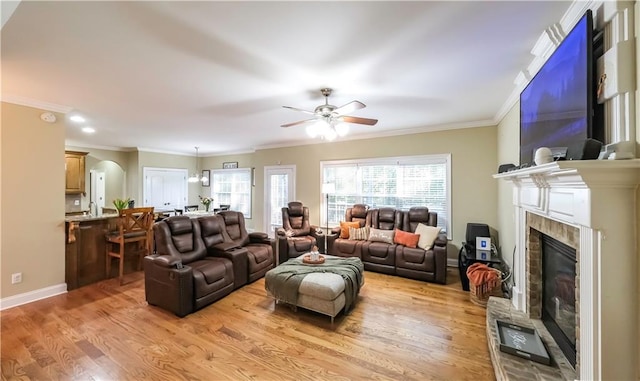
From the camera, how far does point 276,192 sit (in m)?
6.88

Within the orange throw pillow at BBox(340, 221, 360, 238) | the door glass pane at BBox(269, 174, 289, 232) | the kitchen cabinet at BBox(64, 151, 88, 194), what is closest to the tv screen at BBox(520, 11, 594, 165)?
the orange throw pillow at BBox(340, 221, 360, 238)

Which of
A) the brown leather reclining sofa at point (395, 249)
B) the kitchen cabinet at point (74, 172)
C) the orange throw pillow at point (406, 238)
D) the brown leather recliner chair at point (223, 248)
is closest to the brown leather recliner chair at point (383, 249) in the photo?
the brown leather reclining sofa at point (395, 249)

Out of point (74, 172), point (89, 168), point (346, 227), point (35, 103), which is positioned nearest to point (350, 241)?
point (346, 227)

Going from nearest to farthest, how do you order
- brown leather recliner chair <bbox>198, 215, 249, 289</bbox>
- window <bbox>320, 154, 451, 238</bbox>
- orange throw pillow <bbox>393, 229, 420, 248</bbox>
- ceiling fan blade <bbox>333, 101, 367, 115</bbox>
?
ceiling fan blade <bbox>333, 101, 367, 115</bbox>, brown leather recliner chair <bbox>198, 215, 249, 289</bbox>, orange throw pillow <bbox>393, 229, 420, 248</bbox>, window <bbox>320, 154, 451, 238</bbox>

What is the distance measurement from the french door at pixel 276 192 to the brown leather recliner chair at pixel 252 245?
2.10 m

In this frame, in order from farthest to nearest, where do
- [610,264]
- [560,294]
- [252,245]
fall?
[252,245]
[560,294]
[610,264]

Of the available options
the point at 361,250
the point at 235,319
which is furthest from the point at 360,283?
the point at 235,319

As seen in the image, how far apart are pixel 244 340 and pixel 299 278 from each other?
0.83 m

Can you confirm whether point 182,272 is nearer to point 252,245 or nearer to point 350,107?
point 252,245

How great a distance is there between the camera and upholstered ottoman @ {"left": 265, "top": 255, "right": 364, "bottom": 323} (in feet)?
9.13

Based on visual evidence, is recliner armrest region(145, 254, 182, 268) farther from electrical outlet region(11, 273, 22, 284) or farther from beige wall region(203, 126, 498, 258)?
beige wall region(203, 126, 498, 258)

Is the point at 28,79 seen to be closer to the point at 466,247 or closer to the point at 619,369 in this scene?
the point at 619,369

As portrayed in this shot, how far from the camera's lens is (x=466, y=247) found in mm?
3938

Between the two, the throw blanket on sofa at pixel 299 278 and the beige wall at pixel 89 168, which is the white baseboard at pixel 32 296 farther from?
the throw blanket on sofa at pixel 299 278
